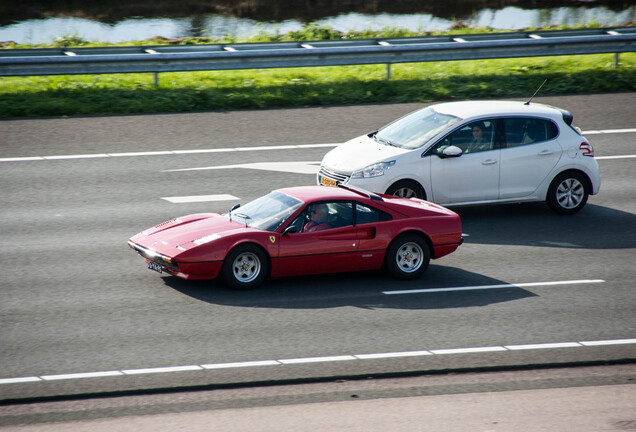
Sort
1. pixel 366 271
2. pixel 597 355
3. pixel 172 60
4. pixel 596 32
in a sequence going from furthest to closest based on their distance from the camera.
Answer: pixel 596 32
pixel 172 60
pixel 366 271
pixel 597 355

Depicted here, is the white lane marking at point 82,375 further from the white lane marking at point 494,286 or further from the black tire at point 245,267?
the white lane marking at point 494,286

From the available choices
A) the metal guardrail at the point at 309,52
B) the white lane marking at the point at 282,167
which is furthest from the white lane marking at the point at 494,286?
the metal guardrail at the point at 309,52

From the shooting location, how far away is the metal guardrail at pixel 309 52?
1995 centimetres

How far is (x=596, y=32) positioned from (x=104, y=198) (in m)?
15.3

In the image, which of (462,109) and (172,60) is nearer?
(462,109)

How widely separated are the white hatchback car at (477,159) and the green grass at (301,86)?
6.31 metres

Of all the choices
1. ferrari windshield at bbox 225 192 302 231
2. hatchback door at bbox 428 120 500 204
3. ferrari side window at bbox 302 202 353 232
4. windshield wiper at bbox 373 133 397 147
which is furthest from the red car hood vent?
hatchback door at bbox 428 120 500 204

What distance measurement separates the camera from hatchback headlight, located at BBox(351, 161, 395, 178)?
13430 millimetres

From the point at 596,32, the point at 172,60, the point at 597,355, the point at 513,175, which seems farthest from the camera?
the point at 596,32

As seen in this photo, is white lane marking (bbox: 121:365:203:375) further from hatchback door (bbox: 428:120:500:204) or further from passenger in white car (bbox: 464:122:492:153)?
passenger in white car (bbox: 464:122:492:153)

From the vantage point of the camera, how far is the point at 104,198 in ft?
47.7

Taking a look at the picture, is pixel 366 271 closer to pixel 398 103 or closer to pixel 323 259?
pixel 323 259

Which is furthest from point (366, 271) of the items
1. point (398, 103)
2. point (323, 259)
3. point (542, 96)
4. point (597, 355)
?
point (542, 96)

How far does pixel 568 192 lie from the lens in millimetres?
14391
